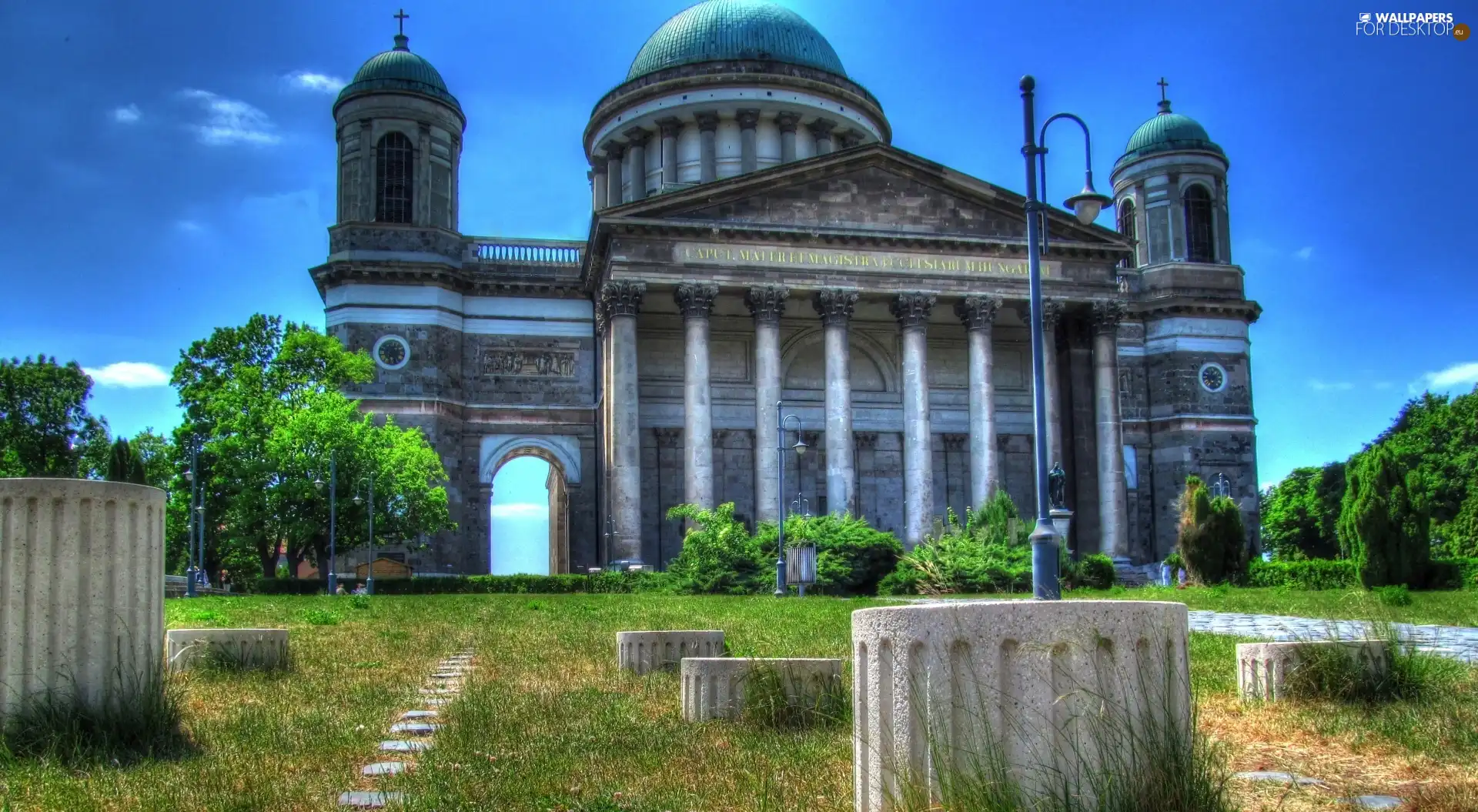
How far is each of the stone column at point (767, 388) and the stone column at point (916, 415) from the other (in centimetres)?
420

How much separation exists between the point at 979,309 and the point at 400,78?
75.8ft

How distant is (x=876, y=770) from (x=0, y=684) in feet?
17.6

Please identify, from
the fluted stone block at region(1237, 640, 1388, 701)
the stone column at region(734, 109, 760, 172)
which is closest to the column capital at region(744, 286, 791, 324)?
the stone column at region(734, 109, 760, 172)

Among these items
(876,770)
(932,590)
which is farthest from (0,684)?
(932,590)

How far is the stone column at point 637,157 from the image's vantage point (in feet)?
193

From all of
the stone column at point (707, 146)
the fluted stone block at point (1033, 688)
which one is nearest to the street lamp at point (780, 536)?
the stone column at point (707, 146)

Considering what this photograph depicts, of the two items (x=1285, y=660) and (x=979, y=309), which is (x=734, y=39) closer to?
(x=979, y=309)

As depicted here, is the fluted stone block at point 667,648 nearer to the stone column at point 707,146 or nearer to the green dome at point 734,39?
the stone column at point 707,146

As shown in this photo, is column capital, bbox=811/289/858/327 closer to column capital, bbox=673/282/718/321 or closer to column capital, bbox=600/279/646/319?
column capital, bbox=673/282/718/321

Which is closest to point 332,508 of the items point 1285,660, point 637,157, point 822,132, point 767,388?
point 767,388

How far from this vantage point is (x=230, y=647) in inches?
510

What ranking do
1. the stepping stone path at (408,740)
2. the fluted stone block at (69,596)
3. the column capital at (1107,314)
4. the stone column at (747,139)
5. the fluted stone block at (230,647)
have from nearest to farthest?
the stepping stone path at (408,740) → the fluted stone block at (69,596) → the fluted stone block at (230,647) → the column capital at (1107,314) → the stone column at (747,139)

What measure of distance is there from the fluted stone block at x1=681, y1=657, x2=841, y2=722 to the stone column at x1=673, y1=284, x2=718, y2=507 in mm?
35095

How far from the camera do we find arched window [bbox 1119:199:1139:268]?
Answer: 6038 cm
